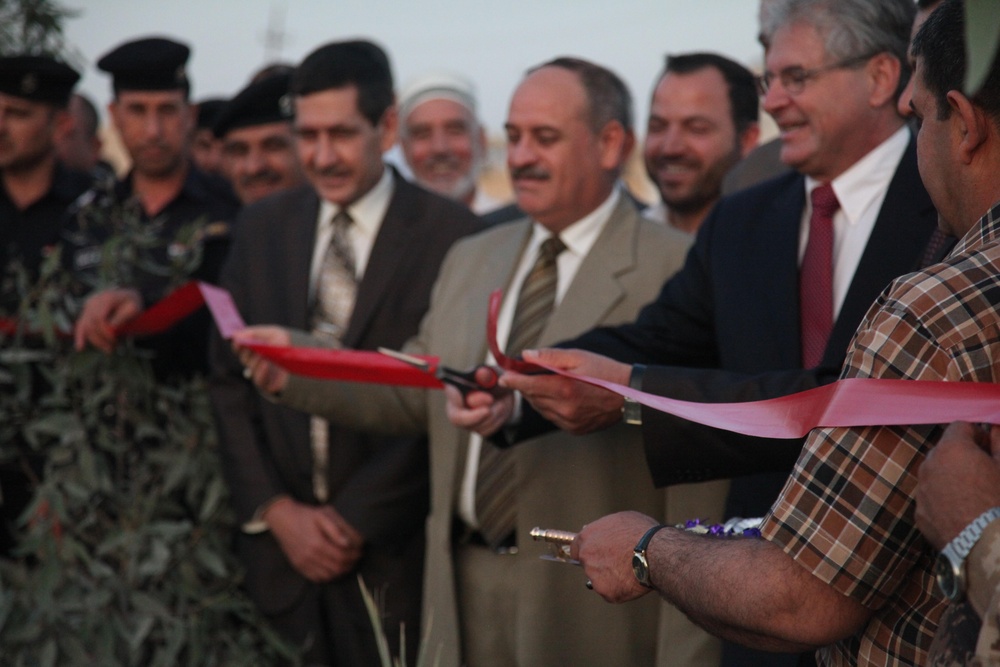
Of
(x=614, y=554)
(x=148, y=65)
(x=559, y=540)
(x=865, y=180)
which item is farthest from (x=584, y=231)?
(x=148, y=65)

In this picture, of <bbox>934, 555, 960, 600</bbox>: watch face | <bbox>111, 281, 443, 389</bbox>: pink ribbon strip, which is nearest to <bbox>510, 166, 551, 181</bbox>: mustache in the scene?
<bbox>111, 281, 443, 389</bbox>: pink ribbon strip

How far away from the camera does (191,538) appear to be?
4.78 meters

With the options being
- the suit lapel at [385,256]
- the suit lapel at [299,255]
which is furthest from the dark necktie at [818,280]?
the suit lapel at [299,255]

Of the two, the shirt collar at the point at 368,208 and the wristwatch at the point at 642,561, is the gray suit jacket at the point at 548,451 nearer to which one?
the shirt collar at the point at 368,208

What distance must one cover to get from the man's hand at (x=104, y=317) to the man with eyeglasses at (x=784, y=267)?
69.9 inches

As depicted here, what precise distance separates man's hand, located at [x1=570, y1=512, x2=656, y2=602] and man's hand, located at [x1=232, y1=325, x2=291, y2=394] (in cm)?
209

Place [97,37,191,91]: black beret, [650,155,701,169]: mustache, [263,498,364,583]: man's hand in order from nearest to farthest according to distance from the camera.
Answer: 1. [263,498,364,583]: man's hand
2. [650,155,701,169]: mustache
3. [97,37,191,91]: black beret

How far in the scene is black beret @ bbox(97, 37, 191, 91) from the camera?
19.8ft

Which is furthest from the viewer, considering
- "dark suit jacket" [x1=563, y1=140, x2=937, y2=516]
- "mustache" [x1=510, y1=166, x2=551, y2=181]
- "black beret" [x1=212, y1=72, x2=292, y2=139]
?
"black beret" [x1=212, y1=72, x2=292, y2=139]

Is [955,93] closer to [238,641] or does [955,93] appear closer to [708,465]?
[708,465]

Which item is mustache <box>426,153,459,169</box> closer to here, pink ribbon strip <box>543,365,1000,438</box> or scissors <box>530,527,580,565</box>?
scissors <box>530,527,580,565</box>

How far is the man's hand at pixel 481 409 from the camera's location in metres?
3.44

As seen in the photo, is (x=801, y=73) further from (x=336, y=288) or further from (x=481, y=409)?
(x=336, y=288)

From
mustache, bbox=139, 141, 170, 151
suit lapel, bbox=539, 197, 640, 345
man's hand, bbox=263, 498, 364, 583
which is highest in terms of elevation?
mustache, bbox=139, 141, 170, 151
